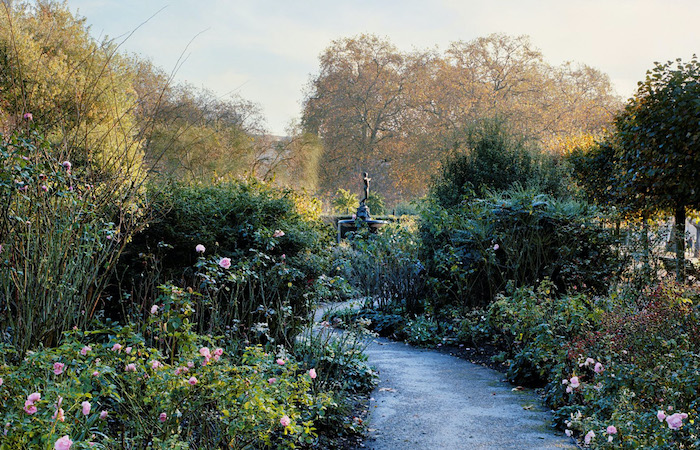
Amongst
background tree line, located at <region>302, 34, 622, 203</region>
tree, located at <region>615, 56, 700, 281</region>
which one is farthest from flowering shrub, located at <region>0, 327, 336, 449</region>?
background tree line, located at <region>302, 34, 622, 203</region>

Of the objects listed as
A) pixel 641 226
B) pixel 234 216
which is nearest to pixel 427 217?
pixel 641 226

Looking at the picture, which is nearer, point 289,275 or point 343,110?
point 289,275

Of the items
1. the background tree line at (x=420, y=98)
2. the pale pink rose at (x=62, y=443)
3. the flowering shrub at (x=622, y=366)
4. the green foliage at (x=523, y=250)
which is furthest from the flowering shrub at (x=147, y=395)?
the background tree line at (x=420, y=98)

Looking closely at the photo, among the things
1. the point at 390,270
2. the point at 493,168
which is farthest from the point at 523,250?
the point at 493,168

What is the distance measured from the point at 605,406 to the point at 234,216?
9.88 feet

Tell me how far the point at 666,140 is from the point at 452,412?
505cm

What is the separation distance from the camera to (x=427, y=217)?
7461 millimetres

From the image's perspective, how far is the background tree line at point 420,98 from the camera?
25.3m

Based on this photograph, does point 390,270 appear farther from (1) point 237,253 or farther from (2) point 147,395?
(2) point 147,395

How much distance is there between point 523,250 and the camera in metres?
6.57

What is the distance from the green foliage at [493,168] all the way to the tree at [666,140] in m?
2.22

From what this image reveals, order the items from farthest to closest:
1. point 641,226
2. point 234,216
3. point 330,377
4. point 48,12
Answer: point 48,12 < point 641,226 < point 234,216 < point 330,377

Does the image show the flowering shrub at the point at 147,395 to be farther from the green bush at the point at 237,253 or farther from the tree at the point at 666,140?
the tree at the point at 666,140

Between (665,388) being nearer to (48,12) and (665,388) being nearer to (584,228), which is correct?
(584,228)
